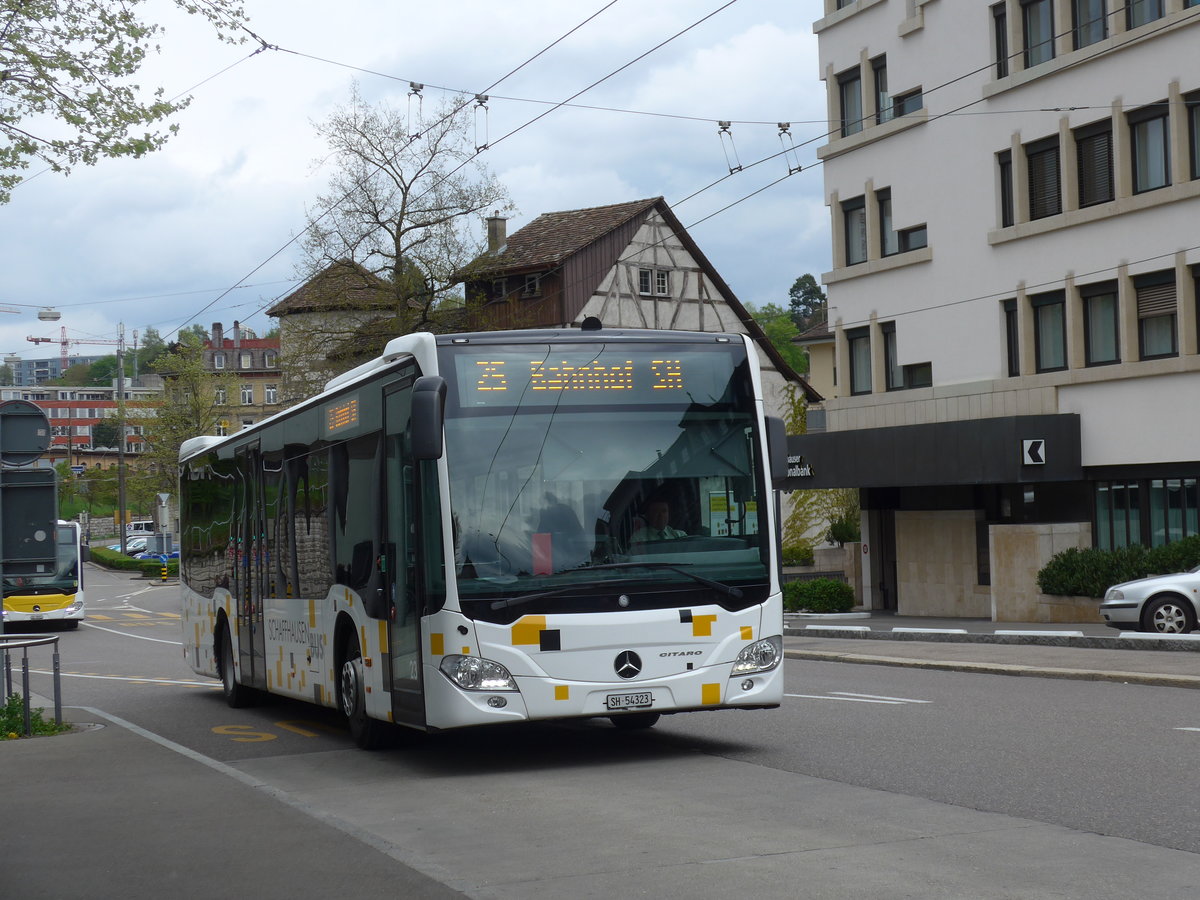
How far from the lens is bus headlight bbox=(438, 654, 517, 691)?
10.7 meters

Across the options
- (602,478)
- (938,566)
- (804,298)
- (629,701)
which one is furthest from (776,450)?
(804,298)

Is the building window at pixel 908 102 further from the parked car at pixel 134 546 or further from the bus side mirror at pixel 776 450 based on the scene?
the parked car at pixel 134 546

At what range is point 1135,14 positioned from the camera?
92.9 ft

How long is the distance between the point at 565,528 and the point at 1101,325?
69.5 feet

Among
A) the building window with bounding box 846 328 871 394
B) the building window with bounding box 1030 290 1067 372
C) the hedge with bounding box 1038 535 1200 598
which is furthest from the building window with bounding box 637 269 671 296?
the hedge with bounding box 1038 535 1200 598

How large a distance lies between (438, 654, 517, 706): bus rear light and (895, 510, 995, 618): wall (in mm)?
23788

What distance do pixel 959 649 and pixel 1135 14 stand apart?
485 inches

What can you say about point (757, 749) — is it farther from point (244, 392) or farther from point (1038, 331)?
point (244, 392)

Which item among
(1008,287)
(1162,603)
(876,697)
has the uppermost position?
(1008,287)

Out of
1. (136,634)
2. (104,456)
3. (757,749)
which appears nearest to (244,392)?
(104,456)

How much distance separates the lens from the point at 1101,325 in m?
29.7

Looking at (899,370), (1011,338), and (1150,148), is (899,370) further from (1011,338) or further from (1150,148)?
(1150,148)

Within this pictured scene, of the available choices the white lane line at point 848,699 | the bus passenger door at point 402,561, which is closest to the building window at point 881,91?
the white lane line at point 848,699

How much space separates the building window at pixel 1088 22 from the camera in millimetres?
29047
